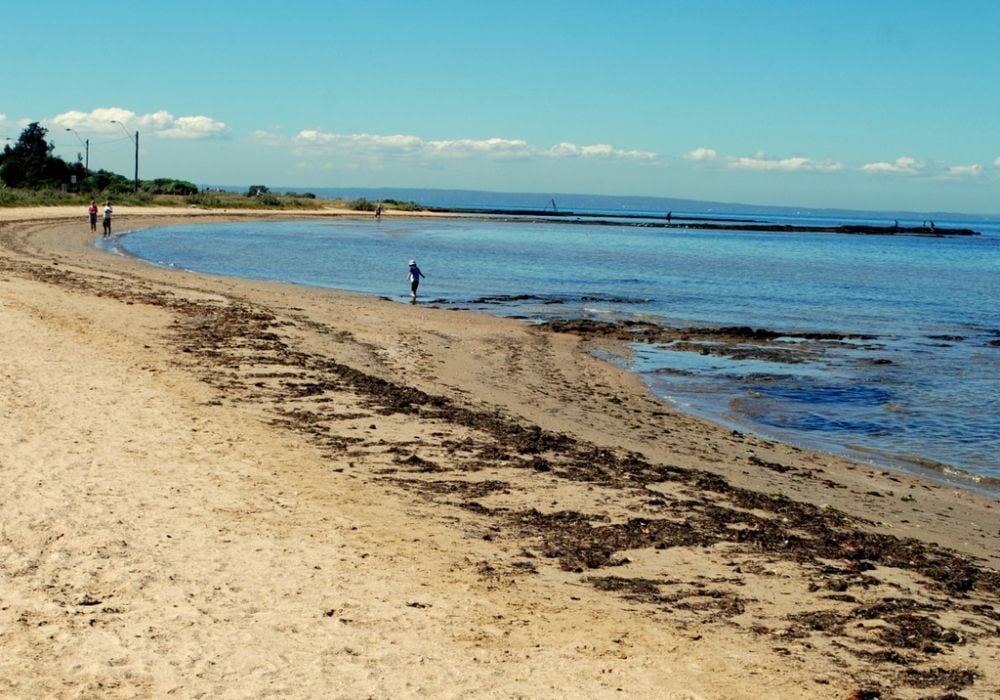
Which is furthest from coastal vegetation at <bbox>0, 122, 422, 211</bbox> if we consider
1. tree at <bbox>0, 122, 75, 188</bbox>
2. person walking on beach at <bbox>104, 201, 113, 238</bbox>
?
person walking on beach at <bbox>104, 201, 113, 238</bbox>

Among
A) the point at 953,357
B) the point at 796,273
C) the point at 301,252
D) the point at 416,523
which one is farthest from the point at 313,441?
the point at 796,273

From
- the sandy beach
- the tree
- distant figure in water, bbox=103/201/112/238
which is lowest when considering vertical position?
the sandy beach

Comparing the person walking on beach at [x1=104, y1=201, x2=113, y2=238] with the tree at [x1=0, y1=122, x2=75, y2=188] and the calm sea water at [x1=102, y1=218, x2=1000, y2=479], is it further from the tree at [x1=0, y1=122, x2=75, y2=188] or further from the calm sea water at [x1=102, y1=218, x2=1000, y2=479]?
the tree at [x1=0, y1=122, x2=75, y2=188]

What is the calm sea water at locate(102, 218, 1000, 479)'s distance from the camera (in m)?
16.0

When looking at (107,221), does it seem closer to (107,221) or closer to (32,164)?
(107,221)

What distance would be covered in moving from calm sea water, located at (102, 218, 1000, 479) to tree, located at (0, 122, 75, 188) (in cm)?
3287

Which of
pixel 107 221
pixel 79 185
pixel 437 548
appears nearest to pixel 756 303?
pixel 437 548

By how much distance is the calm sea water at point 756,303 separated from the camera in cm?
1599

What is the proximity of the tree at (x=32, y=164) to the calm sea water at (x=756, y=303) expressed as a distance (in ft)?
108

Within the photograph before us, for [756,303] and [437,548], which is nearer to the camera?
[437,548]

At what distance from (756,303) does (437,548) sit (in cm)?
3065

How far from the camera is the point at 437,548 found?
7785 mm

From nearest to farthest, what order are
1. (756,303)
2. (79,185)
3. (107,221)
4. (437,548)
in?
(437,548)
(756,303)
(107,221)
(79,185)

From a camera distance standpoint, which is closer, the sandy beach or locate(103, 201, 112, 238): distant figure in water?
the sandy beach
